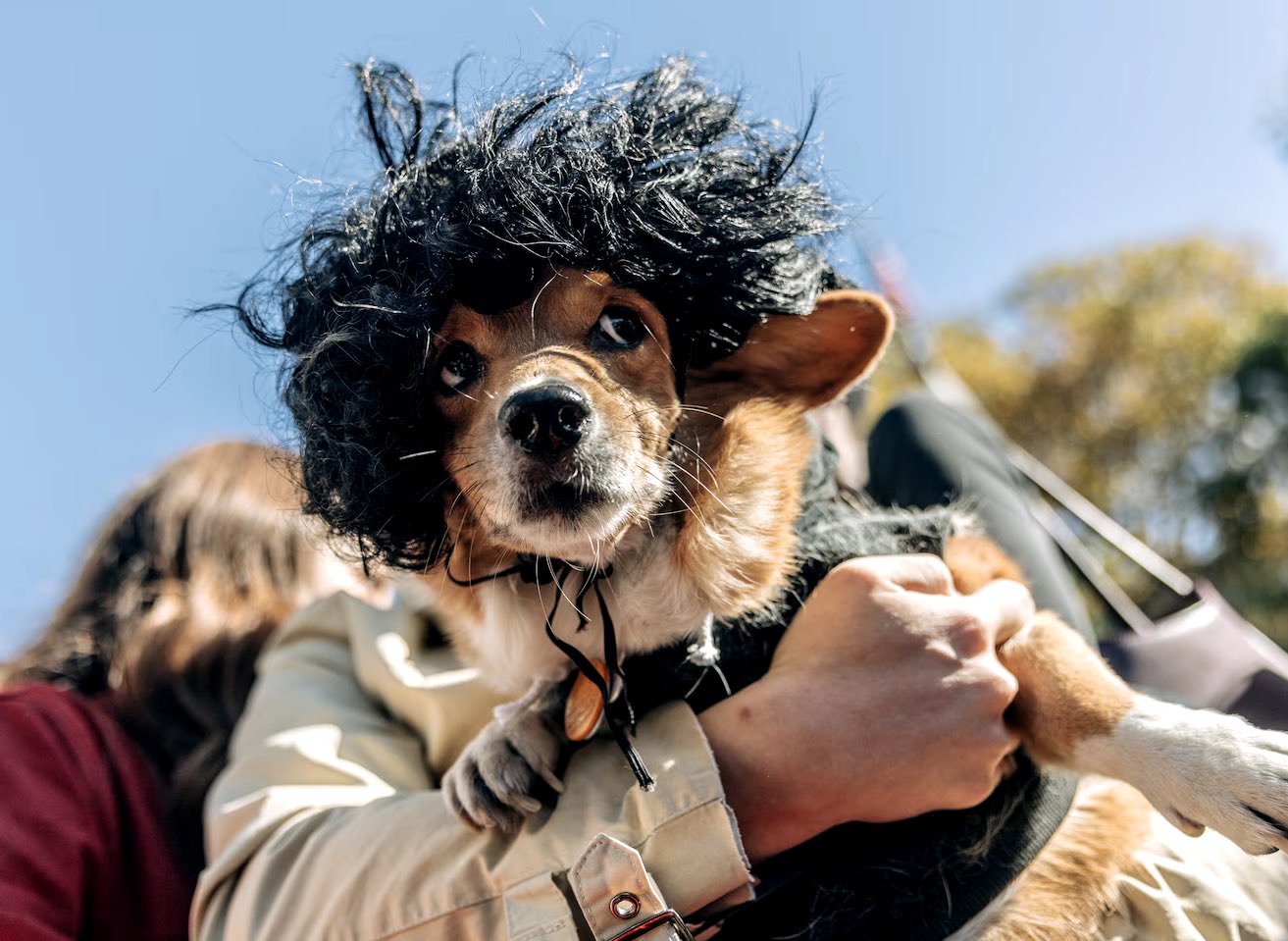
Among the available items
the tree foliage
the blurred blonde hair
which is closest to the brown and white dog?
the blurred blonde hair

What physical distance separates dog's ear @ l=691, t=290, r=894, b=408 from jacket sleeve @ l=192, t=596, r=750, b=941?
0.69 meters

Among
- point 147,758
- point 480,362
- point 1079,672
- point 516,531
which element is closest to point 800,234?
point 480,362

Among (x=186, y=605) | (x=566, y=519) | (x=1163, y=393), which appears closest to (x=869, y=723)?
(x=566, y=519)

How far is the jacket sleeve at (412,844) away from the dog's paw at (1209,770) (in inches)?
27.0

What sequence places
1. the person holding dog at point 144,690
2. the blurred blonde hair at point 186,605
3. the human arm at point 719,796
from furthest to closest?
the blurred blonde hair at point 186,605 < the person holding dog at point 144,690 < the human arm at point 719,796

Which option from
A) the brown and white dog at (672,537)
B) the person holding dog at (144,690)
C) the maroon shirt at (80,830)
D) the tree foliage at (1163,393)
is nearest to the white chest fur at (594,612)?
the brown and white dog at (672,537)

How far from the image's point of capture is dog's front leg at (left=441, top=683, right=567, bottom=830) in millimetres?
1463

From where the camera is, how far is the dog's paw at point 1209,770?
1.26 metres

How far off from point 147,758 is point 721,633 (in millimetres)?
1623

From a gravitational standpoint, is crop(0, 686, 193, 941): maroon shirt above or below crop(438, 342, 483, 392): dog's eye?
below

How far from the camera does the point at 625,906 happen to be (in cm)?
130

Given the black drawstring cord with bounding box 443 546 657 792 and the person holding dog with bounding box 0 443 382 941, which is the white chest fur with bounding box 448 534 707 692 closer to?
the black drawstring cord with bounding box 443 546 657 792

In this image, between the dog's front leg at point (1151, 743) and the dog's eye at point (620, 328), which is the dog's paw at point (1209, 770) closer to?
the dog's front leg at point (1151, 743)

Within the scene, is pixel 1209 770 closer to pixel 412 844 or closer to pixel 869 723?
pixel 869 723
